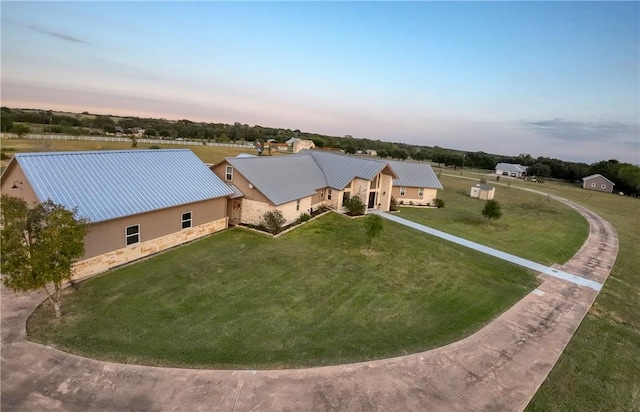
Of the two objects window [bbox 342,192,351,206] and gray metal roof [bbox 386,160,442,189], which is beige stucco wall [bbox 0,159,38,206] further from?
gray metal roof [bbox 386,160,442,189]

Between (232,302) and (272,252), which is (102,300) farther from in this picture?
(272,252)

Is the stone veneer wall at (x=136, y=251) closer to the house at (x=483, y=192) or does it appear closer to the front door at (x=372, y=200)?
the front door at (x=372, y=200)

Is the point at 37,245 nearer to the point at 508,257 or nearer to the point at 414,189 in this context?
the point at 508,257

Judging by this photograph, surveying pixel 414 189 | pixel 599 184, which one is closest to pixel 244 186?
pixel 414 189

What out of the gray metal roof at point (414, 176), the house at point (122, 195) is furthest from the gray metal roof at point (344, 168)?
the house at point (122, 195)

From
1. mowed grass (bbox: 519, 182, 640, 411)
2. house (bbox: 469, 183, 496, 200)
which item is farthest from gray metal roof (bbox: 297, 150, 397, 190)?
house (bbox: 469, 183, 496, 200)

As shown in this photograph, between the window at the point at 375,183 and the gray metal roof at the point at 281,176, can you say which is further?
the window at the point at 375,183

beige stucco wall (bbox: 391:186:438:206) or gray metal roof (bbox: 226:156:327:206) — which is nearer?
gray metal roof (bbox: 226:156:327:206)
